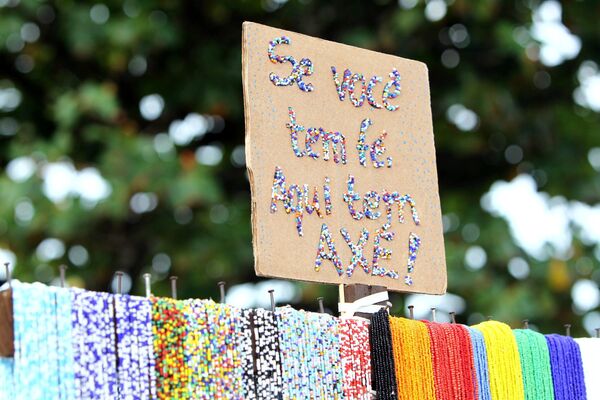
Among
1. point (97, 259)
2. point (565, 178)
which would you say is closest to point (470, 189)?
point (565, 178)

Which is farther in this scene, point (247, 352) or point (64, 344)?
point (247, 352)

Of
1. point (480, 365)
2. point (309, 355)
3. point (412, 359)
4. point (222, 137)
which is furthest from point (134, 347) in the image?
point (222, 137)

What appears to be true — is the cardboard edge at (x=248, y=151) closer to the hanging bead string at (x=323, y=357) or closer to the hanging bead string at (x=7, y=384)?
the hanging bead string at (x=323, y=357)

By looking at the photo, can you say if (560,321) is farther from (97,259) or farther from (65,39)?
(65,39)

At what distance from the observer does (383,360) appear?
1.57 metres

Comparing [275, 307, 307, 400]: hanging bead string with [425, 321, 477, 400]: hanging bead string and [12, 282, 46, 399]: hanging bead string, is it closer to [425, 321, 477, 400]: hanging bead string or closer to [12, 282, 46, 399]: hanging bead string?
[425, 321, 477, 400]: hanging bead string

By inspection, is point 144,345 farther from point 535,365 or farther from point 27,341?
point 535,365

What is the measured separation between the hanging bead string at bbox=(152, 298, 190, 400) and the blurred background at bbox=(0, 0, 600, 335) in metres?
2.18

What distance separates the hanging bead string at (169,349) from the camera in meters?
1.40

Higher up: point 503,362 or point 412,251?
point 412,251

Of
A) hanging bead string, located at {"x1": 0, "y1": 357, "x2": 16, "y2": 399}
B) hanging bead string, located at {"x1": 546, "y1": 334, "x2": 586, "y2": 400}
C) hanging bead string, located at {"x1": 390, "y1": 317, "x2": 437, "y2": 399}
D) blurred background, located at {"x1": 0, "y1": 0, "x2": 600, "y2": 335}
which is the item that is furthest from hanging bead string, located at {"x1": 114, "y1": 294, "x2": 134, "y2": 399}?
blurred background, located at {"x1": 0, "y1": 0, "x2": 600, "y2": 335}

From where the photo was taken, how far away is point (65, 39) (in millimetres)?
4004

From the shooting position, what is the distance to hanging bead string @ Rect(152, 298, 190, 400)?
4.59 ft

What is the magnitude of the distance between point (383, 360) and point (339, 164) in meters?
0.24
